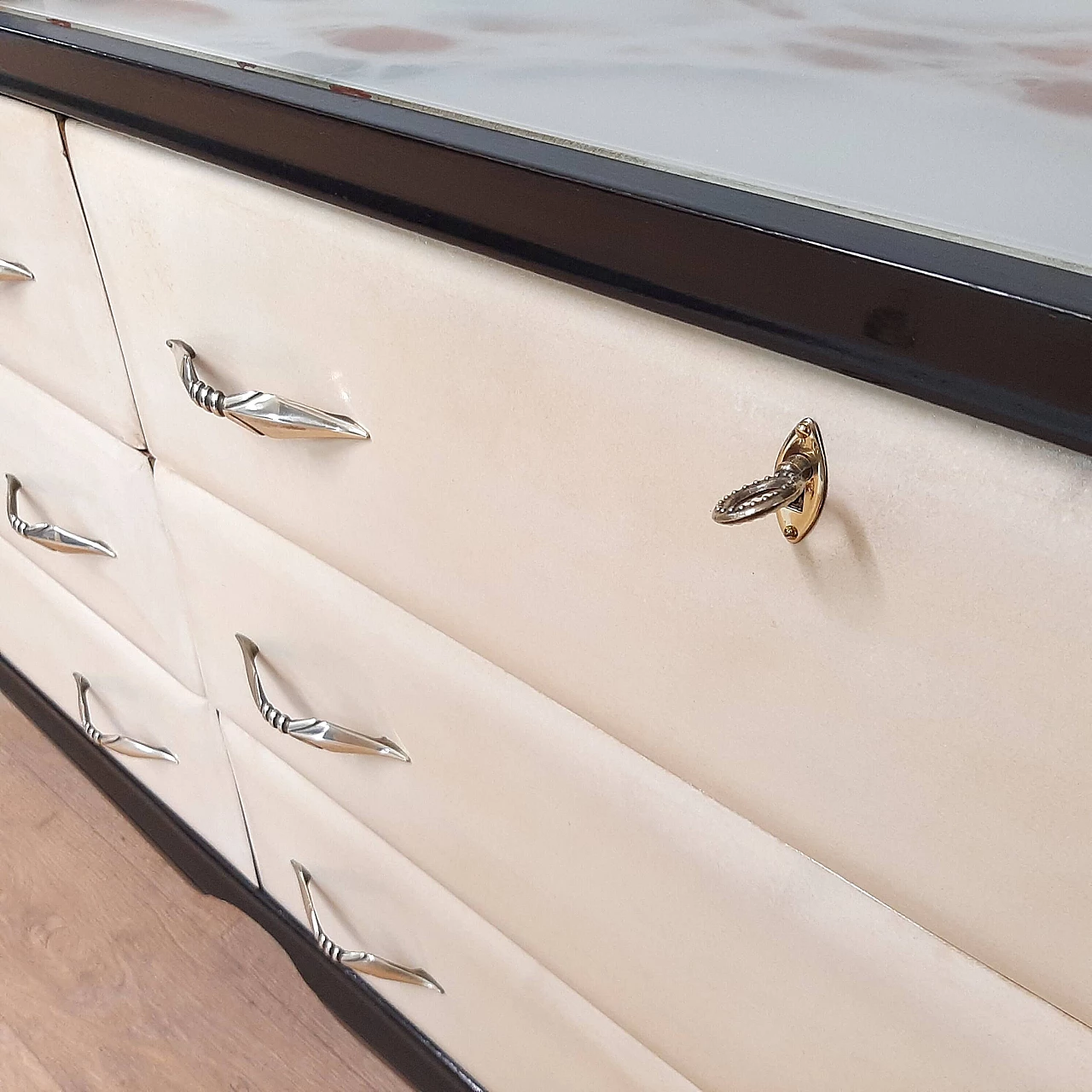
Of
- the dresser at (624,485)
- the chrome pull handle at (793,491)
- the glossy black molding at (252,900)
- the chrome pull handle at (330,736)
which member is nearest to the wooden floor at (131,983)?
the glossy black molding at (252,900)

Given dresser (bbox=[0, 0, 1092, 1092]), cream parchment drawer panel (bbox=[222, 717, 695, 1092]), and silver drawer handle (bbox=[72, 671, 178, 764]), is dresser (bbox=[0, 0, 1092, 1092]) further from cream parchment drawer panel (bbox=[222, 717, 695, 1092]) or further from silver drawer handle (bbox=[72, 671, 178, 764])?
silver drawer handle (bbox=[72, 671, 178, 764])

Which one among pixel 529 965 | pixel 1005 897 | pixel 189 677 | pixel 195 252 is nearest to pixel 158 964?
pixel 189 677

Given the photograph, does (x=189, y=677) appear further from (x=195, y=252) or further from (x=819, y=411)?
(x=819, y=411)

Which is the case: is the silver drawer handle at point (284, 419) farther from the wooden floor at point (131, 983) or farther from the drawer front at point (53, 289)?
the wooden floor at point (131, 983)

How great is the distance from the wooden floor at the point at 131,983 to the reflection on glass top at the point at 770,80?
685mm

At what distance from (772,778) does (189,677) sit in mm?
437

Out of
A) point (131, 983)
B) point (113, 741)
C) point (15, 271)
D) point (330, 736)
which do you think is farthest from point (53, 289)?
point (131, 983)

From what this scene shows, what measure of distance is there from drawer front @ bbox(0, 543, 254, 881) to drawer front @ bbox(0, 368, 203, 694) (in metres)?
0.03

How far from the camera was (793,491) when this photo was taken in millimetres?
268

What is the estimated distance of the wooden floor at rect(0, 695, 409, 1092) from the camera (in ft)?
2.57

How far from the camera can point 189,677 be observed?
66 cm

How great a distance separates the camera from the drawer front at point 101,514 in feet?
1.96

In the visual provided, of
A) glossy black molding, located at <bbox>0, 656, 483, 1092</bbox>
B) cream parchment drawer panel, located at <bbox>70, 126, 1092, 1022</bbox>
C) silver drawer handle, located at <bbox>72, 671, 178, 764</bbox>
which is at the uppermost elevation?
cream parchment drawer panel, located at <bbox>70, 126, 1092, 1022</bbox>

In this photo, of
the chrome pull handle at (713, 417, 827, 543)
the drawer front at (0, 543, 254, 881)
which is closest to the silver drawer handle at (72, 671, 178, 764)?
the drawer front at (0, 543, 254, 881)
